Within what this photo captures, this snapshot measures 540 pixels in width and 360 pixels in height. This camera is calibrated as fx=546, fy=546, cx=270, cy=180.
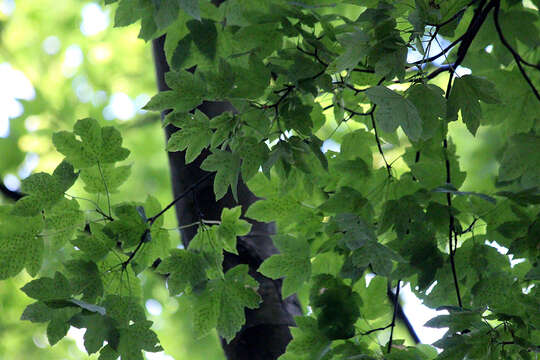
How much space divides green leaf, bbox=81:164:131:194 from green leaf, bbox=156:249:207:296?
0.88ft

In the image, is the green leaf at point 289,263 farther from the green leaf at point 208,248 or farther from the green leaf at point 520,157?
the green leaf at point 520,157

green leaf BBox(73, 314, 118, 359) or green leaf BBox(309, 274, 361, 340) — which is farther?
green leaf BBox(309, 274, 361, 340)

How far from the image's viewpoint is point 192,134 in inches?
54.7

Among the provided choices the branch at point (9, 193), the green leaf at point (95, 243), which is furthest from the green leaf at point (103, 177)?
the branch at point (9, 193)

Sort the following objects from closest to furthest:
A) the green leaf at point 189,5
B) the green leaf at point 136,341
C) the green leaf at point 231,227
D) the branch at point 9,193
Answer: the green leaf at point 189,5
the green leaf at point 136,341
the green leaf at point 231,227
the branch at point 9,193

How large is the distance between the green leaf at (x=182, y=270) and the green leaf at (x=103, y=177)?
0.27 m

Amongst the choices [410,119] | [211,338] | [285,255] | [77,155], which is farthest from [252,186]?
[211,338]

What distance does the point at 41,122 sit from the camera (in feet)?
15.3

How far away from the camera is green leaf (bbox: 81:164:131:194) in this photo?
5.08 feet

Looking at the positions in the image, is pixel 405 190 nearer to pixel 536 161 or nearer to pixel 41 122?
pixel 536 161

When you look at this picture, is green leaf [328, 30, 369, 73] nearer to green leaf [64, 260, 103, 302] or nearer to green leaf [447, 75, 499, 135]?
green leaf [447, 75, 499, 135]

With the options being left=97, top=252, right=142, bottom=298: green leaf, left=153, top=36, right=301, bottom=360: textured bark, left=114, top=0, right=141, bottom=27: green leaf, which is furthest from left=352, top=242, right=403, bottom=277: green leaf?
left=114, top=0, right=141, bottom=27: green leaf

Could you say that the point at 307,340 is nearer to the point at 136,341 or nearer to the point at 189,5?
the point at 136,341

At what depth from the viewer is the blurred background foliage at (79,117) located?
4270 millimetres
